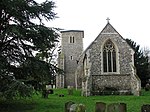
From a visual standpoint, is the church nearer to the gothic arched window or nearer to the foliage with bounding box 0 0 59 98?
the gothic arched window

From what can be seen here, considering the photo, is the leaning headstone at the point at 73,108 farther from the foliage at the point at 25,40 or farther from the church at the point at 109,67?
the church at the point at 109,67

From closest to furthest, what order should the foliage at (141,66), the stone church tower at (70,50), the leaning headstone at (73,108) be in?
the leaning headstone at (73,108) < the foliage at (141,66) < the stone church tower at (70,50)

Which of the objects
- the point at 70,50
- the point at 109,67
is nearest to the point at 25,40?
the point at 109,67

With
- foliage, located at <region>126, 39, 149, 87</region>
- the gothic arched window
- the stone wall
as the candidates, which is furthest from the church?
the stone wall

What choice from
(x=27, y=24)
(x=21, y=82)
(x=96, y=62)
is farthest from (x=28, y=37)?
(x=96, y=62)

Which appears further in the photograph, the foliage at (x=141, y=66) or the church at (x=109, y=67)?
the foliage at (x=141, y=66)

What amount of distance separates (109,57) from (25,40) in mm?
16175

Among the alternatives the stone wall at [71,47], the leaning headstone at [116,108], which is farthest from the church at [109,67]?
the stone wall at [71,47]

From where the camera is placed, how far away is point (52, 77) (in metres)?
17.5

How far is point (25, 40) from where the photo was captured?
16.8 metres

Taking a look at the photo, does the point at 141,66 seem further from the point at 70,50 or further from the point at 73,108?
the point at 73,108

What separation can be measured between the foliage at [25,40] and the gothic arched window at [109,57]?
46.7ft

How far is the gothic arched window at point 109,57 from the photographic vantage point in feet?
102

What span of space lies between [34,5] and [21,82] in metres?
5.29
